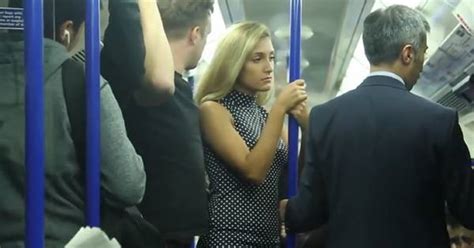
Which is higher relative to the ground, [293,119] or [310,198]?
[293,119]

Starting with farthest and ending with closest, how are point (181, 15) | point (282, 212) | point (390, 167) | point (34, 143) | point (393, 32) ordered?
point (282, 212) < point (181, 15) < point (393, 32) < point (390, 167) < point (34, 143)

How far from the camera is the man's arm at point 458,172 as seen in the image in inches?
82.0

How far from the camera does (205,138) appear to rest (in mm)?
2410

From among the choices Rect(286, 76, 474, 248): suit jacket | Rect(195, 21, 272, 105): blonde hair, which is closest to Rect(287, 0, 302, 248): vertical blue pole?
Rect(195, 21, 272, 105): blonde hair

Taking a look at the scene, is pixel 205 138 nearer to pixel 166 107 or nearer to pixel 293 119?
pixel 166 107

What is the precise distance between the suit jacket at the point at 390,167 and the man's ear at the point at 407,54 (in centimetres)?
9

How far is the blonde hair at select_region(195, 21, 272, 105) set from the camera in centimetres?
238

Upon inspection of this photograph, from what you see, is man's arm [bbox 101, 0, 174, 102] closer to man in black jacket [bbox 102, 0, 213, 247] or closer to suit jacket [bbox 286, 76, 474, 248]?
man in black jacket [bbox 102, 0, 213, 247]

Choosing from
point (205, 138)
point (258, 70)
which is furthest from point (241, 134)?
point (258, 70)

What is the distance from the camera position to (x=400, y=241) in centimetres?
213

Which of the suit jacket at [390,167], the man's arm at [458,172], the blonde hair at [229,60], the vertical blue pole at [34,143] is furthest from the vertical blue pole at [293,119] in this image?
the vertical blue pole at [34,143]

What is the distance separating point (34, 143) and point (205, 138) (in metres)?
0.64

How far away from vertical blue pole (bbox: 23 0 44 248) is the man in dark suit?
0.85 metres

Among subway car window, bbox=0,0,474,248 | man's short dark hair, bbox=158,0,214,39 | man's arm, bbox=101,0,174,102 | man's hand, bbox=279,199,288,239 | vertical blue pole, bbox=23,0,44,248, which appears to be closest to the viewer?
vertical blue pole, bbox=23,0,44,248
